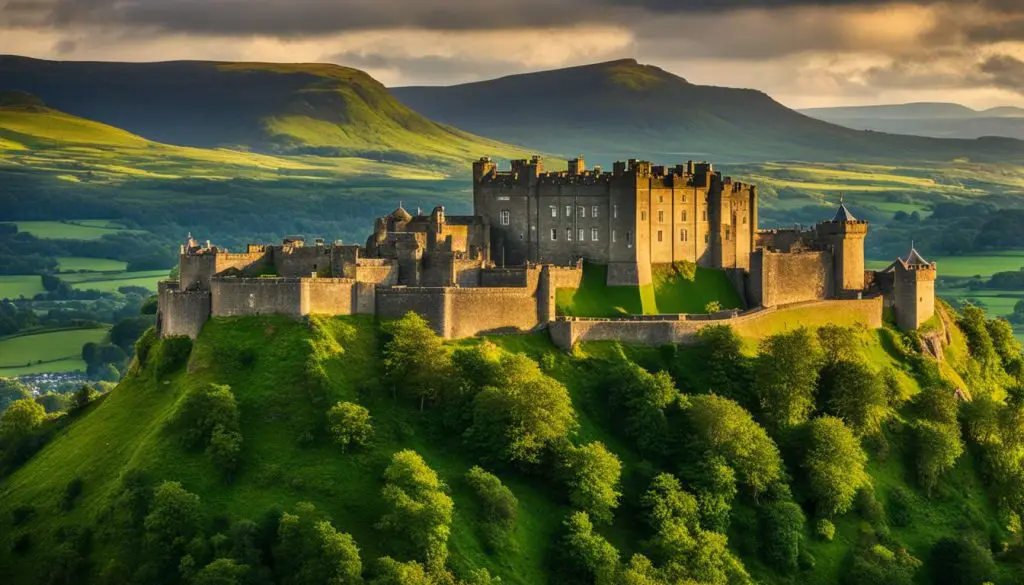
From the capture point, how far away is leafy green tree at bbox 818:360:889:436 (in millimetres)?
101188

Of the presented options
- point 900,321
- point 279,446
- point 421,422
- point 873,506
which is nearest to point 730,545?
point 873,506

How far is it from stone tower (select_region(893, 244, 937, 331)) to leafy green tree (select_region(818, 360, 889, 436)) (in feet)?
45.2

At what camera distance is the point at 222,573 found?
74125 mm

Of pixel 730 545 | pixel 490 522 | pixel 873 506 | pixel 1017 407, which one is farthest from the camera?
pixel 1017 407

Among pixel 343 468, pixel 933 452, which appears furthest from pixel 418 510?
pixel 933 452

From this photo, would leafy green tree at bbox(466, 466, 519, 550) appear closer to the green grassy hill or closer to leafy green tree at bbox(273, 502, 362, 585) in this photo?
the green grassy hill

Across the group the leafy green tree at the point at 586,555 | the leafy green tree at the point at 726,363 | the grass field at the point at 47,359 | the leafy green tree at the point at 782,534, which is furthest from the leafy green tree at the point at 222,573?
the grass field at the point at 47,359

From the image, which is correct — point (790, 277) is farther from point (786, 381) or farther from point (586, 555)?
point (586, 555)

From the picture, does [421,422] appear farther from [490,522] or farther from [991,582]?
[991,582]

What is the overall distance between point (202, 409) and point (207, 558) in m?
11.4

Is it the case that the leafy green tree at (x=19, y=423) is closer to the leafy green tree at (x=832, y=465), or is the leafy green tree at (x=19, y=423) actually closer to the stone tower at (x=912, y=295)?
the leafy green tree at (x=832, y=465)

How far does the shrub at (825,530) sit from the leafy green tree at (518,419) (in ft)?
51.9

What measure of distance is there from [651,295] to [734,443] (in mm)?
18858

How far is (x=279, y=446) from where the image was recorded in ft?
278
